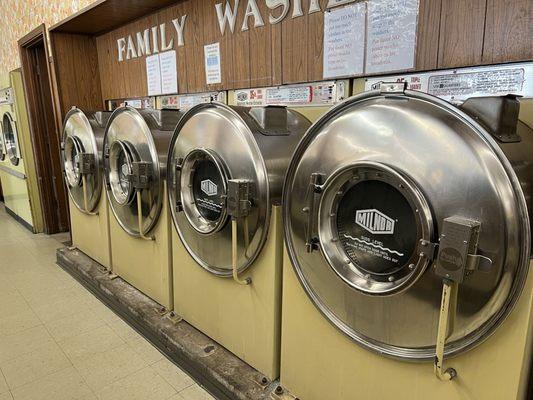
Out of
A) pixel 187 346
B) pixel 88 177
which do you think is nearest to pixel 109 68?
pixel 88 177

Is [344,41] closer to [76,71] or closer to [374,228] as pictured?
[374,228]

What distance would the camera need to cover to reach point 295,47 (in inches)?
76.2

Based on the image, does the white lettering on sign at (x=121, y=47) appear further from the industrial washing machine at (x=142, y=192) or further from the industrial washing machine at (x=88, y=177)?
the industrial washing machine at (x=142, y=192)

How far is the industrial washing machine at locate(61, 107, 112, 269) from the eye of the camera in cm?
289

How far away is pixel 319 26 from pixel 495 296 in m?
1.42

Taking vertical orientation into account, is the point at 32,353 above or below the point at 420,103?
below

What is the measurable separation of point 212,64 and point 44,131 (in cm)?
303

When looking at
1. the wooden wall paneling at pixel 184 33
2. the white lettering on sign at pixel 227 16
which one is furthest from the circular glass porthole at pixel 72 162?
the white lettering on sign at pixel 227 16

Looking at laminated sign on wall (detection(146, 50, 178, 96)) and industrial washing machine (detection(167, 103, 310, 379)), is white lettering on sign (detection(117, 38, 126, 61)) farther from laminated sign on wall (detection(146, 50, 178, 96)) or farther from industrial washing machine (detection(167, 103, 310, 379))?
industrial washing machine (detection(167, 103, 310, 379))

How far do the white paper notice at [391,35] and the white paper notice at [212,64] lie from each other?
1.07 m

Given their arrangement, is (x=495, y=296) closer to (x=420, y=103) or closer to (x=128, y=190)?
(x=420, y=103)

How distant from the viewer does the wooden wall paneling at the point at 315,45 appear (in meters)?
1.82

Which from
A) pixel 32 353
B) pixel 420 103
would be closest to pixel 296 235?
pixel 420 103

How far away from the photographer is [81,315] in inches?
107
